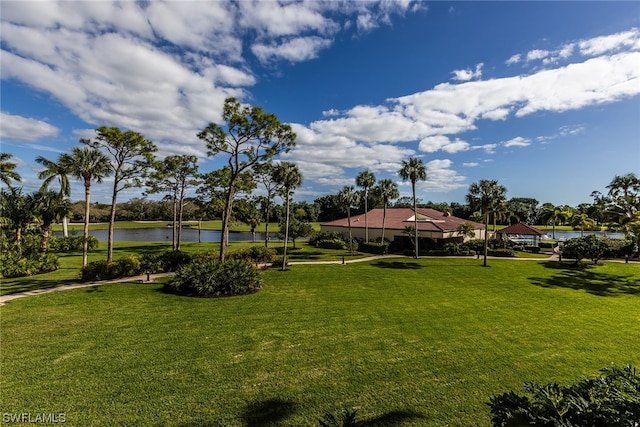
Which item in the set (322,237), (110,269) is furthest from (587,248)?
(110,269)

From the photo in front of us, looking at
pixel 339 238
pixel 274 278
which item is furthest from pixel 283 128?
pixel 339 238

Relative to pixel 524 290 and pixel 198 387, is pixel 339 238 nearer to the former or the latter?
pixel 524 290

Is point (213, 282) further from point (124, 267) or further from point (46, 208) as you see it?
point (46, 208)

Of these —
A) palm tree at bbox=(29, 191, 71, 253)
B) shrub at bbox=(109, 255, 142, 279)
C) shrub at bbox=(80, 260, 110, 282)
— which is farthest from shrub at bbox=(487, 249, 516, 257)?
palm tree at bbox=(29, 191, 71, 253)

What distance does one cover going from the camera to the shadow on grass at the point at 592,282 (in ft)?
69.1

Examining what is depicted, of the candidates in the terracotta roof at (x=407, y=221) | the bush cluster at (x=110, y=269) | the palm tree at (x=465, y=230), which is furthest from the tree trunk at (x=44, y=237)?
the palm tree at (x=465, y=230)

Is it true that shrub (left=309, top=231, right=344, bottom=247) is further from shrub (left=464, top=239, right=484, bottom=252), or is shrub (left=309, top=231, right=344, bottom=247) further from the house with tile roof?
shrub (left=464, top=239, right=484, bottom=252)

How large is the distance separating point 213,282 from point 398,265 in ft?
62.7

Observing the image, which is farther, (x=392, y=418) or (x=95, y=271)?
(x=95, y=271)

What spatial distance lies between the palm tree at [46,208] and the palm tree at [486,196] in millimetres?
42681

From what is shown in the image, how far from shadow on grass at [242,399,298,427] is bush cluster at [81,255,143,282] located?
17655 millimetres

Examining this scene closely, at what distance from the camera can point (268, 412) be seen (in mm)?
7074

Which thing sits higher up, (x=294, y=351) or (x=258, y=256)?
(x=258, y=256)

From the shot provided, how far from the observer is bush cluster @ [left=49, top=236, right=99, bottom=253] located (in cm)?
3378
